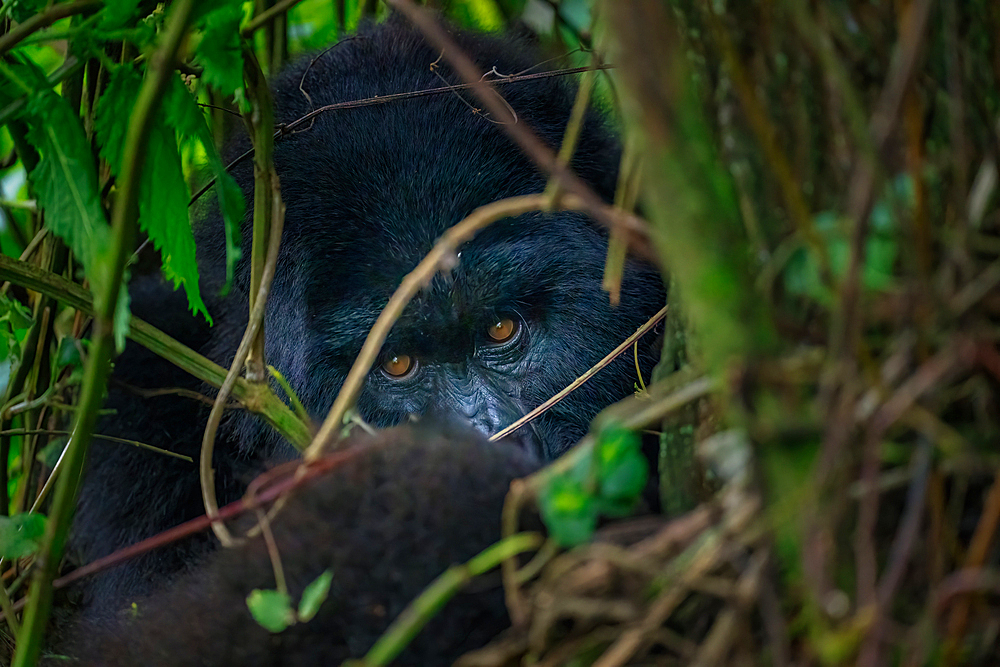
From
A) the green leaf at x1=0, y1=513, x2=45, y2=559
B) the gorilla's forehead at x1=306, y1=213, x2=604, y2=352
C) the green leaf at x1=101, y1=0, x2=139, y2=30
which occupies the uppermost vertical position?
the green leaf at x1=101, y1=0, x2=139, y2=30

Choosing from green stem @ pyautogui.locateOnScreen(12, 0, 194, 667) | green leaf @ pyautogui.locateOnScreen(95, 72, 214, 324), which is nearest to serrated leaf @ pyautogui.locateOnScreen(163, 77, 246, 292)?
green leaf @ pyautogui.locateOnScreen(95, 72, 214, 324)

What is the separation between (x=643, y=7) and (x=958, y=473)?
1.25ft

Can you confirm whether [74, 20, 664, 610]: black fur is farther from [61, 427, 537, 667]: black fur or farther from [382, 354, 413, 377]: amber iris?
[61, 427, 537, 667]: black fur

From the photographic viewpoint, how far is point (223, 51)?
1.17m

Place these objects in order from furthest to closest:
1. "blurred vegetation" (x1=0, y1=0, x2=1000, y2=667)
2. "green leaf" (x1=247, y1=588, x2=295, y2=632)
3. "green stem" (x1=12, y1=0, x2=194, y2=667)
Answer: "green stem" (x1=12, y1=0, x2=194, y2=667)
"green leaf" (x1=247, y1=588, x2=295, y2=632)
"blurred vegetation" (x1=0, y1=0, x2=1000, y2=667)

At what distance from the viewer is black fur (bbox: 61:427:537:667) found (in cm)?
89

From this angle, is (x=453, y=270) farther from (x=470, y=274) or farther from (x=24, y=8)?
(x=24, y=8)

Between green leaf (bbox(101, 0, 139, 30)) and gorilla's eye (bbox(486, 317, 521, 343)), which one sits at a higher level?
green leaf (bbox(101, 0, 139, 30))

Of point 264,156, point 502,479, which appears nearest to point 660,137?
point 502,479

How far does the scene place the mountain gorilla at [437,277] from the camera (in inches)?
69.9

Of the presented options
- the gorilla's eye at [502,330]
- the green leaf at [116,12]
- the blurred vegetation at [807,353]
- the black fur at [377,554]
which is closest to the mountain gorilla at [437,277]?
the gorilla's eye at [502,330]

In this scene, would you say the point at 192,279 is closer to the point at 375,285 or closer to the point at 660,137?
the point at 375,285

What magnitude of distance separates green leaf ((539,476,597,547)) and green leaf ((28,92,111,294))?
714 millimetres

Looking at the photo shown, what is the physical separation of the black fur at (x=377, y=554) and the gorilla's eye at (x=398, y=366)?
0.87m
